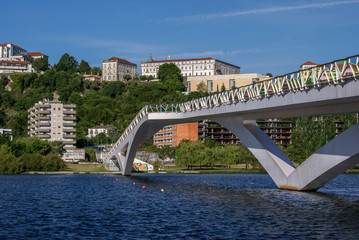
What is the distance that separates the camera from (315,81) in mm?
39531

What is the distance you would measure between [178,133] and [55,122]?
40.5 m

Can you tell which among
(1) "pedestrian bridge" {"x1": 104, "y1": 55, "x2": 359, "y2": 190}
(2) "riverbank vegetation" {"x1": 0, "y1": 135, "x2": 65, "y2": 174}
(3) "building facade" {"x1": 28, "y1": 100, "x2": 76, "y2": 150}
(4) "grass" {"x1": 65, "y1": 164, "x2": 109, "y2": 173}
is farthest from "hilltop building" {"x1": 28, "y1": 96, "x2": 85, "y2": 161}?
(1) "pedestrian bridge" {"x1": 104, "y1": 55, "x2": 359, "y2": 190}

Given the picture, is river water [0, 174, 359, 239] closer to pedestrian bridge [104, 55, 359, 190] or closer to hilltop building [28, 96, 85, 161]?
pedestrian bridge [104, 55, 359, 190]

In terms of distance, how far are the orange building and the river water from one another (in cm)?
11404

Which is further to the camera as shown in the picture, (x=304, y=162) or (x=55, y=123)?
(x=55, y=123)

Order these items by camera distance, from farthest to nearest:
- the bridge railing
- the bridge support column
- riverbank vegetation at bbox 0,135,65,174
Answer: riverbank vegetation at bbox 0,135,65,174 < the bridge support column < the bridge railing

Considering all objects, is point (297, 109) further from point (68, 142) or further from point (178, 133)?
point (68, 142)

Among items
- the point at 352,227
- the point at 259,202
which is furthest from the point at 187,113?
the point at 352,227

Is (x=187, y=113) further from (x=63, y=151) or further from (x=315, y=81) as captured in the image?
(x=63, y=151)

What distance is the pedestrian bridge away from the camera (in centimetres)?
3778

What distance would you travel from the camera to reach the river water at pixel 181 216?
31781mm

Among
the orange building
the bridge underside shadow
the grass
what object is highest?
the orange building

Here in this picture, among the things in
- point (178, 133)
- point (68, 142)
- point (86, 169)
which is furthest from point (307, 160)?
point (68, 142)

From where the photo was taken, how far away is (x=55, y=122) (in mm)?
178875
